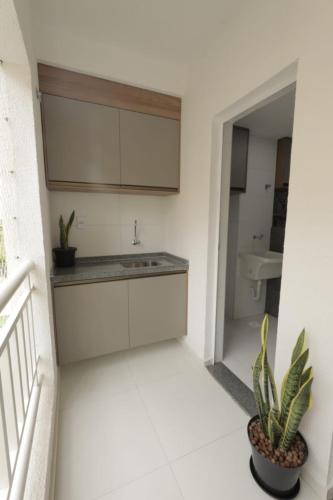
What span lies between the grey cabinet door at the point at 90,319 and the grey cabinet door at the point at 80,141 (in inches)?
35.3

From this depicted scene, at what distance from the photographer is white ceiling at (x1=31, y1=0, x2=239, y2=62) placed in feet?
4.64

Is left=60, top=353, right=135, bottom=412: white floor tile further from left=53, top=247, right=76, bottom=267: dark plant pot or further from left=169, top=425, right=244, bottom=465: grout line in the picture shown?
left=53, top=247, right=76, bottom=267: dark plant pot

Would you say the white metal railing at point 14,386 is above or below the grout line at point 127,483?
above

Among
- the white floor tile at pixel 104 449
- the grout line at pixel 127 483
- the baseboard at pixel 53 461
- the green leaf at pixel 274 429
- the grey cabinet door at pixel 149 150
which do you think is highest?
the grey cabinet door at pixel 149 150

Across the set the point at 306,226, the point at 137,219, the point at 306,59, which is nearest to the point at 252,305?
the point at 137,219

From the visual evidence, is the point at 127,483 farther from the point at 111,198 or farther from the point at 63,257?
the point at 111,198

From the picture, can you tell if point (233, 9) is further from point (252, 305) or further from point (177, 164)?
point (252, 305)

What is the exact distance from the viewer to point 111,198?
7.46ft

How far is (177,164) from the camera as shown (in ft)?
7.05

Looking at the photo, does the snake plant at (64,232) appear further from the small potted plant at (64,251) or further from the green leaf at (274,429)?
the green leaf at (274,429)

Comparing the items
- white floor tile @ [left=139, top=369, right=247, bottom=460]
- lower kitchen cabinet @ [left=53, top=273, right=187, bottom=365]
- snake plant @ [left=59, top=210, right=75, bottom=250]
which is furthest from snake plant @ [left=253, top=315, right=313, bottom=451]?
snake plant @ [left=59, top=210, right=75, bottom=250]

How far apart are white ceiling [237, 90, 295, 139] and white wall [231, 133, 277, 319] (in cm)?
17

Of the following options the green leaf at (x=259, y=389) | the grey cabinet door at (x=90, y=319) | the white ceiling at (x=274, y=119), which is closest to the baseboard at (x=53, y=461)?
the grey cabinet door at (x=90, y=319)

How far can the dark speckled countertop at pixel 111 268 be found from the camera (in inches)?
69.4
